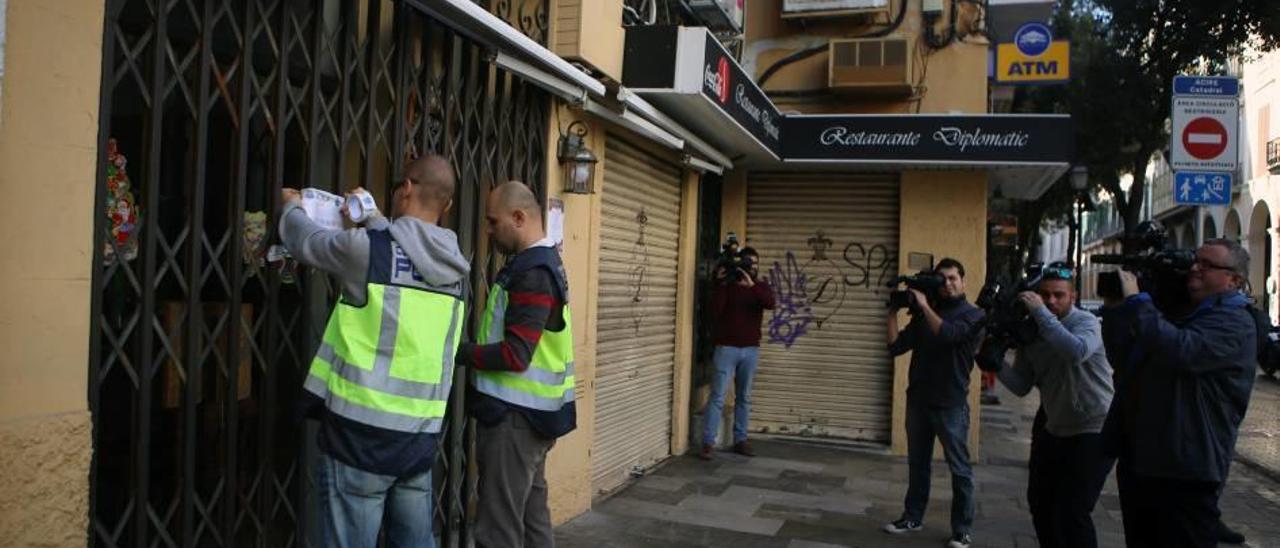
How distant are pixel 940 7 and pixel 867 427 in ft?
13.4

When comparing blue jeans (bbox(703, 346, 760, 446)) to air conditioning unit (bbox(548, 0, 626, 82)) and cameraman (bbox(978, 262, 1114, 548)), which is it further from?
cameraman (bbox(978, 262, 1114, 548))

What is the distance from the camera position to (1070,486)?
483cm

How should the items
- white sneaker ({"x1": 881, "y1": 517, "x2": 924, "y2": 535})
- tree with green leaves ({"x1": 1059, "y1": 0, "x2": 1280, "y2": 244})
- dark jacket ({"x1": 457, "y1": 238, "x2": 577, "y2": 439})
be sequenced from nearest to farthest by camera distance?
1. dark jacket ({"x1": 457, "y1": 238, "x2": 577, "y2": 439})
2. white sneaker ({"x1": 881, "y1": 517, "x2": 924, "y2": 535})
3. tree with green leaves ({"x1": 1059, "y1": 0, "x2": 1280, "y2": 244})

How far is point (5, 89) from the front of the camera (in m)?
2.65

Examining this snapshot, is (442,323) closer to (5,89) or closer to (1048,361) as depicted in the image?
(5,89)

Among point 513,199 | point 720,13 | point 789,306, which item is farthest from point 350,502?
point 789,306

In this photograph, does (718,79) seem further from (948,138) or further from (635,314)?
(948,138)

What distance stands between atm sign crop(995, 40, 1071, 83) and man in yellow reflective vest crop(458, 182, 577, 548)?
9326 mm

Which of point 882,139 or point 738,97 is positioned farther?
point 882,139

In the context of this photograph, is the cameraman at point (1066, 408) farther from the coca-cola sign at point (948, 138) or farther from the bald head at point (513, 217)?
the coca-cola sign at point (948, 138)

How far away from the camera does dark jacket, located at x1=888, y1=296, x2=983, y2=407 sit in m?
5.87

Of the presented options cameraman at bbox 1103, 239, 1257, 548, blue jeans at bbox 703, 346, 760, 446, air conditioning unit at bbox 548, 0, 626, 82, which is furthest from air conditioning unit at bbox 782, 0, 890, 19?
cameraman at bbox 1103, 239, 1257, 548

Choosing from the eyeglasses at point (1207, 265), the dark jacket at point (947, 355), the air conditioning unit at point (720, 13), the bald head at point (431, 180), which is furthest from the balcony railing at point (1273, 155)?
the bald head at point (431, 180)

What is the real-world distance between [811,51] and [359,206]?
23.7 feet
